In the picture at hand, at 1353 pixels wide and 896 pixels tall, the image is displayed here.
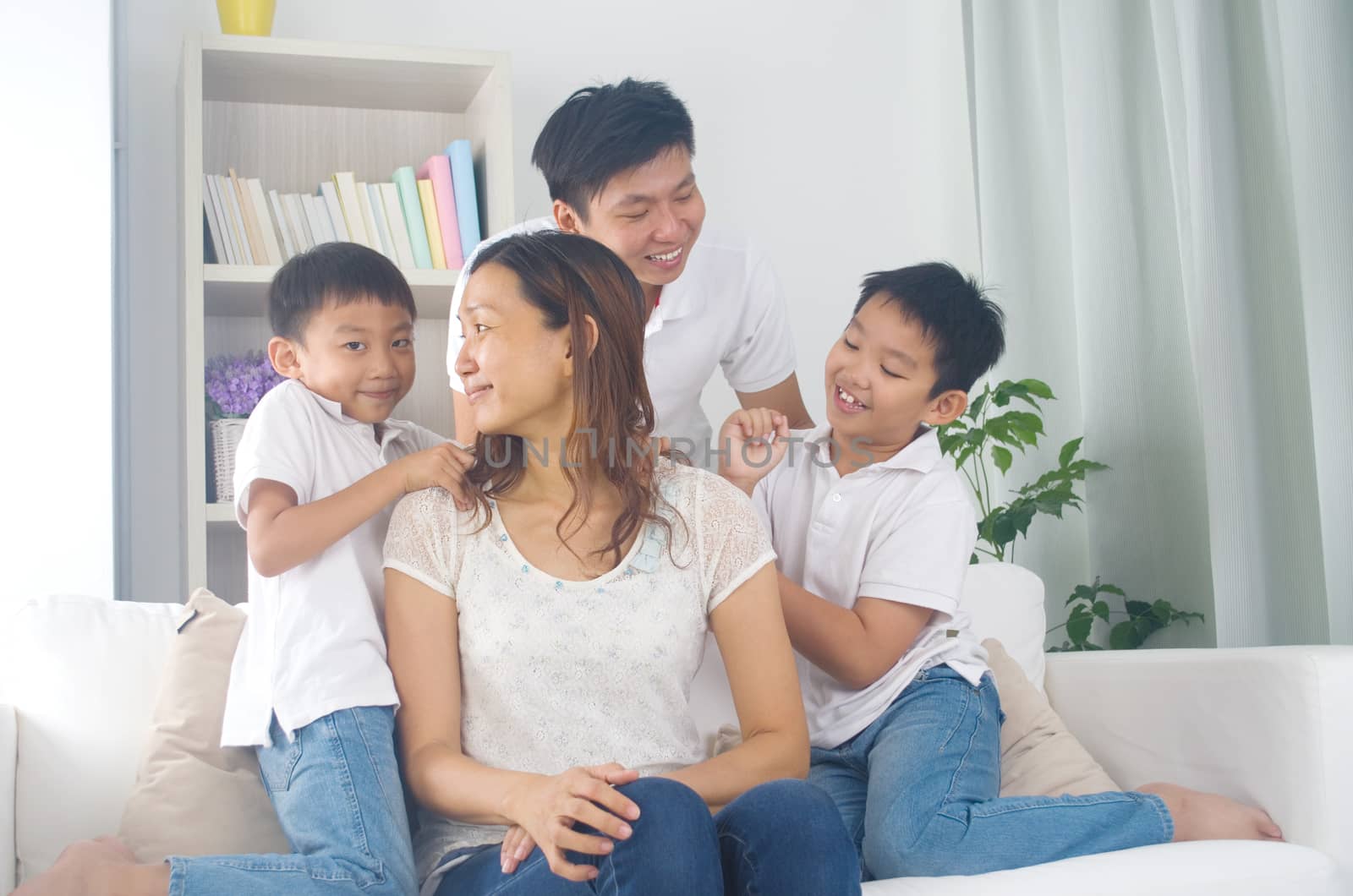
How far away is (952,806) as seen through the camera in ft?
4.63

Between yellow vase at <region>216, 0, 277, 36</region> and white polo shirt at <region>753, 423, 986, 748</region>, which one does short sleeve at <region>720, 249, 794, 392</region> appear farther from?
yellow vase at <region>216, 0, 277, 36</region>

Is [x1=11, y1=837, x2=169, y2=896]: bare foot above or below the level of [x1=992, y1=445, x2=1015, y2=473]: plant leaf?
below

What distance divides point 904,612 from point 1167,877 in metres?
0.42

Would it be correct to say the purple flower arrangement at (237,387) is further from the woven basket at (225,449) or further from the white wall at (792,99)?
the white wall at (792,99)

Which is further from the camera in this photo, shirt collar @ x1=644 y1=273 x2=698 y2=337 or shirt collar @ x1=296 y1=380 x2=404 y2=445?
shirt collar @ x1=644 y1=273 x2=698 y2=337

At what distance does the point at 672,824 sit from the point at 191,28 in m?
2.56

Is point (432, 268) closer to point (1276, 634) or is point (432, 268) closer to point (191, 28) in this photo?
point (191, 28)

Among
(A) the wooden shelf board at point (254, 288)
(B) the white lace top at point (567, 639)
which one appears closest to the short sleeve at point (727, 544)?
(B) the white lace top at point (567, 639)

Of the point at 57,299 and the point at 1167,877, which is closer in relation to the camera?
the point at 1167,877

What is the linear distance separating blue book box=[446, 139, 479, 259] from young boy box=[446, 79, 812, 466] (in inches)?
38.0

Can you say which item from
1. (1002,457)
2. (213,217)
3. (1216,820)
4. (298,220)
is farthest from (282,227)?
(1216,820)

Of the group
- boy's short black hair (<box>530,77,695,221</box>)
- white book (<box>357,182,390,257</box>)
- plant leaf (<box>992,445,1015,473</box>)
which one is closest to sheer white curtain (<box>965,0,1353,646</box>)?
plant leaf (<box>992,445,1015,473</box>)

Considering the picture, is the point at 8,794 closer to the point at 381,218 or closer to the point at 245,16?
the point at 381,218

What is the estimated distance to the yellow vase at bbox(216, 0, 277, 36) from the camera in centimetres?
271
